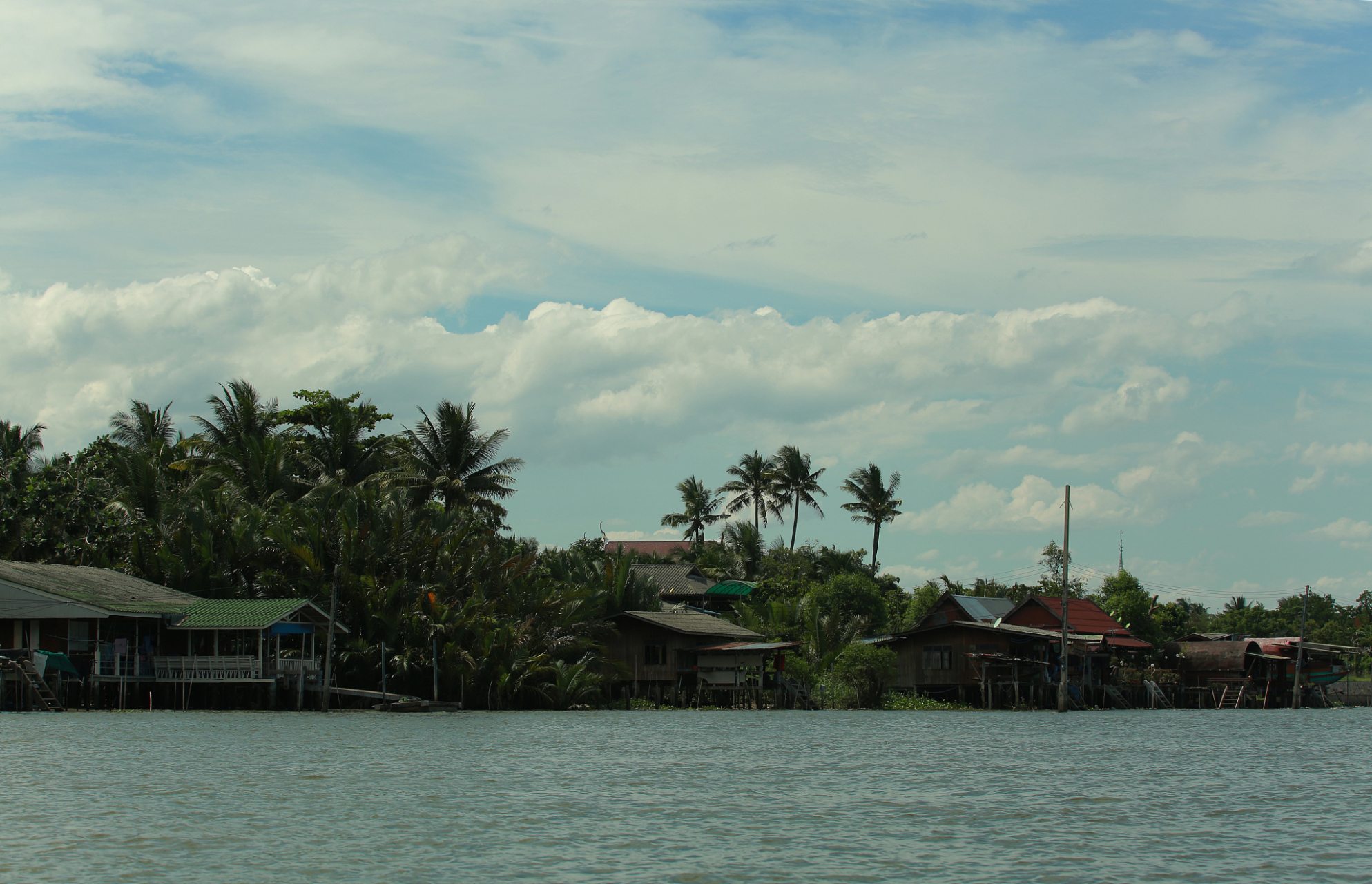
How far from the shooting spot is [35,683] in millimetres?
39906

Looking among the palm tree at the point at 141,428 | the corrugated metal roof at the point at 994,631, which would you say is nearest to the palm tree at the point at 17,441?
the palm tree at the point at 141,428

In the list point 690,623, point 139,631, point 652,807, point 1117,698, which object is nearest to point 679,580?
point 690,623

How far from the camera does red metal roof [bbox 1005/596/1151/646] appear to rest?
2623 inches

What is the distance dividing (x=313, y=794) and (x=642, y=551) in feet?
318

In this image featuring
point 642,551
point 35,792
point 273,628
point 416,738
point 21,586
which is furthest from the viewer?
point 642,551

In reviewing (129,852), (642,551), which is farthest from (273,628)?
(642,551)

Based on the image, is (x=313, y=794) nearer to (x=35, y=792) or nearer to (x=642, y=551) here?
(x=35, y=792)

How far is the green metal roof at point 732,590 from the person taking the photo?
2928 inches

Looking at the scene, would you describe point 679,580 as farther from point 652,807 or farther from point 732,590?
point 652,807

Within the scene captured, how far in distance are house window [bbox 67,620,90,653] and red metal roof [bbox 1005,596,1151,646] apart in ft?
145

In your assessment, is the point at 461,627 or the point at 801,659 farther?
the point at 801,659

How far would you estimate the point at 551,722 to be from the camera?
40781 millimetres

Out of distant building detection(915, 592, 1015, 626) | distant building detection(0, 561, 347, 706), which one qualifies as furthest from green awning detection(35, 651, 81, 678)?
distant building detection(915, 592, 1015, 626)

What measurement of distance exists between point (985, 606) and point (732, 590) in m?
14.6
